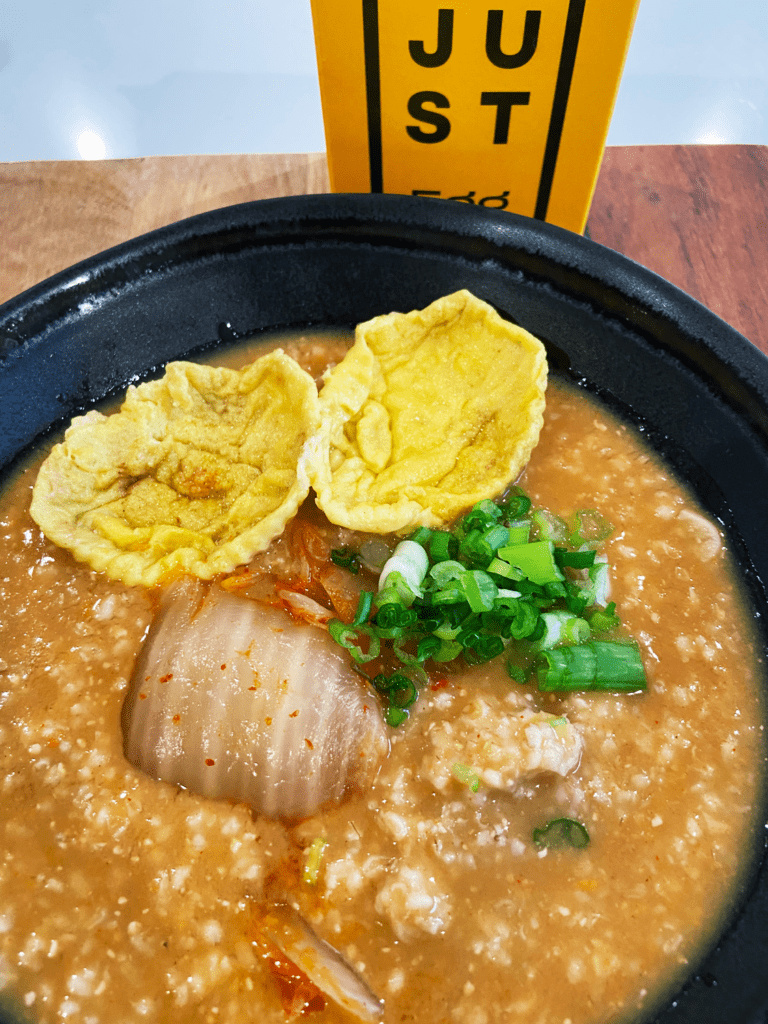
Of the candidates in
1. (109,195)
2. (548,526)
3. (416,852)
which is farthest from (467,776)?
(109,195)

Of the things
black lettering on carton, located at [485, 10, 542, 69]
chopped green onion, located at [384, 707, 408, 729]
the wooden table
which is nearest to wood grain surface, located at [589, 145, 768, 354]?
the wooden table

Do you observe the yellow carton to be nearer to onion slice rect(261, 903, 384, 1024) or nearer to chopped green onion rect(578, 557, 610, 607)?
chopped green onion rect(578, 557, 610, 607)

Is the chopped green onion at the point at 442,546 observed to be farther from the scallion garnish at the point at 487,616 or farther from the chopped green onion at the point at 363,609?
the chopped green onion at the point at 363,609

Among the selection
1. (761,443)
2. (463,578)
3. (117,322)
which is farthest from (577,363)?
(117,322)

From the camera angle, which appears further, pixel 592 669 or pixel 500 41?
pixel 500 41

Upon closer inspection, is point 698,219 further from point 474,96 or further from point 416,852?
point 416,852

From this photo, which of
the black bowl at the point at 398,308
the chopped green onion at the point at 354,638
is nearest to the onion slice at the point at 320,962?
Result: the chopped green onion at the point at 354,638

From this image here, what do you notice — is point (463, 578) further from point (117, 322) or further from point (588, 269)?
point (117, 322)
